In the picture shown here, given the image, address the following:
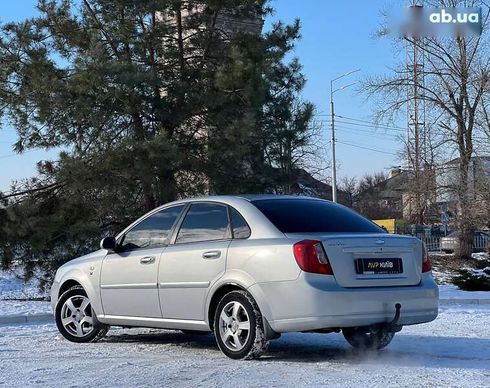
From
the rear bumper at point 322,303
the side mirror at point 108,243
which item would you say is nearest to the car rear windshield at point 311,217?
the rear bumper at point 322,303

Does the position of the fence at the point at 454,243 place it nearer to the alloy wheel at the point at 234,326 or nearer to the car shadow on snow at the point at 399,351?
the car shadow on snow at the point at 399,351

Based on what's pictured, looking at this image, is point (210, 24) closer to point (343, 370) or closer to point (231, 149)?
point (231, 149)

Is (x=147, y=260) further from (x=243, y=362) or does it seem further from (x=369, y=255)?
(x=369, y=255)

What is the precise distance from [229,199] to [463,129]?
2383 cm

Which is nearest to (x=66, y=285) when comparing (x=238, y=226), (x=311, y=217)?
(x=238, y=226)

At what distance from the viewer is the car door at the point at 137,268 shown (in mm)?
8094

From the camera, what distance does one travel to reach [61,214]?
17000mm

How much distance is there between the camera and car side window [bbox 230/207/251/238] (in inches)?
292

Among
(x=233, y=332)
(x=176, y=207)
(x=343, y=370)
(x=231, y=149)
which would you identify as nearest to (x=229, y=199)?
(x=176, y=207)

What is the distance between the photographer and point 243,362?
7105 mm

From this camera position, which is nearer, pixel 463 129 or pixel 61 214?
pixel 61 214

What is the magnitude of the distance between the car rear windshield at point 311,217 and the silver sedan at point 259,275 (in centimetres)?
1

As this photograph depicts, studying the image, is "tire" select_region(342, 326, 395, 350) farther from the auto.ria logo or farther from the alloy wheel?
the auto.ria logo

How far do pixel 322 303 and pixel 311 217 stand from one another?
1.15 metres
